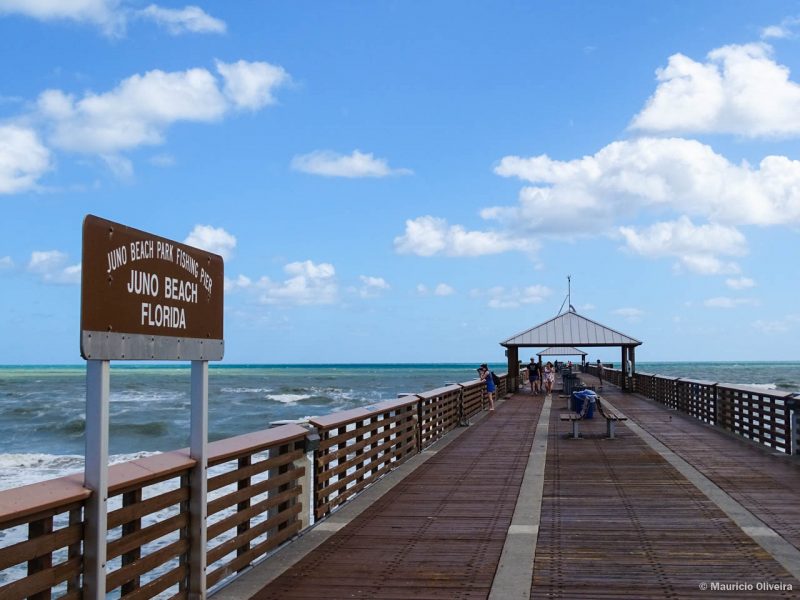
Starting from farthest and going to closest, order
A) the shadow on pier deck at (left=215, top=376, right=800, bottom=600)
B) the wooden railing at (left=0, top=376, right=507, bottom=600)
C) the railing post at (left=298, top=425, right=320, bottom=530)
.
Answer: the railing post at (left=298, top=425, right=320, bottom=530), the shadow on pier deck at (left=215, top=376, right=800, bottom=600), the wooden railing at (left=0, top=376, right=507, bottom=600)

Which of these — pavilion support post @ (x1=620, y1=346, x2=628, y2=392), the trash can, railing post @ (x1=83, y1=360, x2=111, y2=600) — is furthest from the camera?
pavilion support post @ (x1=620, y1=346, x2=628, y2=392)

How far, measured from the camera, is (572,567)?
5457mm

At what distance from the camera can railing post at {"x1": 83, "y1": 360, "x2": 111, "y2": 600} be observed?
11.3 ft

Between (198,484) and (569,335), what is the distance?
1049 inches

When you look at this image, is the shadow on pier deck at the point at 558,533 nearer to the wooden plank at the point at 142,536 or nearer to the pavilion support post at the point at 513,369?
the wooden plank at the point at 142,536

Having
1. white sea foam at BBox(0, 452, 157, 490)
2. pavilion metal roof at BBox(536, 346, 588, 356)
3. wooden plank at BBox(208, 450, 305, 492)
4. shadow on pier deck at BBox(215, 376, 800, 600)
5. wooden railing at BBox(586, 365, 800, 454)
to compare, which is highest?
pavilion metal roof at BBox(536, 346, 588, 356)

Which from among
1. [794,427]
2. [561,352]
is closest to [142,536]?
[794,427]

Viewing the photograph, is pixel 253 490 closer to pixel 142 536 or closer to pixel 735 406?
pixel 142 536

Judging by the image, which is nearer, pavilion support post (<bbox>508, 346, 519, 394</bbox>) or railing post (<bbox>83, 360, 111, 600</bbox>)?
railing post (<bbox>83, 360, 111, 600</bbox>)

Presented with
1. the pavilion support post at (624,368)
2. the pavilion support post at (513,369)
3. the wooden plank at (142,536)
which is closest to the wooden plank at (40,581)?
the wooden plank at (142,536)

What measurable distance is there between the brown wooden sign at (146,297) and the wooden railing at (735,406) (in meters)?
9.47

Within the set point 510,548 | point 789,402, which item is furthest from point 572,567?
point 789,402

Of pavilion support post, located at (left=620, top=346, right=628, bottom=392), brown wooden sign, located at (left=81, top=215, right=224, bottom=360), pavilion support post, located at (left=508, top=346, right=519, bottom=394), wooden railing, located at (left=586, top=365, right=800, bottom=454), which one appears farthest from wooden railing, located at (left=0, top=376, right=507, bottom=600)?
pavilion support post, located at (left=620, top=346, right=628, bottom=392)

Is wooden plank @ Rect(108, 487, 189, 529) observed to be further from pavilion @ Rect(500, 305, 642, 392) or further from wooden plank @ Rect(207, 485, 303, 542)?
pavilion @ Rect(500, 305, 642, 392)
